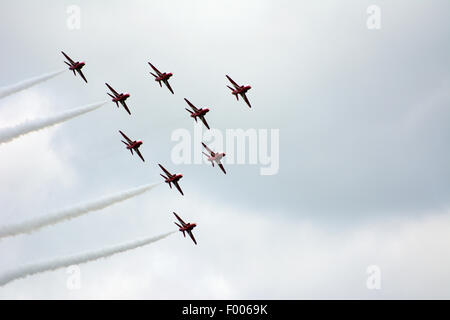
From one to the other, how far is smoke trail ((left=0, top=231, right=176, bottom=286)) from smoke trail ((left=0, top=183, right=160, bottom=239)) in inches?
218

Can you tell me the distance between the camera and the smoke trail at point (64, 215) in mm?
99500

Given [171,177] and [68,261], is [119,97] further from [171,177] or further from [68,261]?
[68,261]

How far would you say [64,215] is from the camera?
4144 inches

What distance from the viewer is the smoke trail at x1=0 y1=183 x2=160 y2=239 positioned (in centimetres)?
9950

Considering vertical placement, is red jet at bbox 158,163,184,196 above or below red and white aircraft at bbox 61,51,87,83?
below

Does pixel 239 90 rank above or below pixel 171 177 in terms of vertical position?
above

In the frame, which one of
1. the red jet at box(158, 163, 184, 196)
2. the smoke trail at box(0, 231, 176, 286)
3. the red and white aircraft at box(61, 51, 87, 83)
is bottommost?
the smoke trail at box(0, 231, 176, 286)

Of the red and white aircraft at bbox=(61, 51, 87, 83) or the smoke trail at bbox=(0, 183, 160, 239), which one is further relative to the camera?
the red and white aircraft at bbox=(61, 51, 87, 83)

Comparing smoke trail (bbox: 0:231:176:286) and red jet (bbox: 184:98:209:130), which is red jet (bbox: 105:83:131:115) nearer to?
red jet (bbox: 184:98:209:130)

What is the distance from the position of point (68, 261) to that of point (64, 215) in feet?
21.5

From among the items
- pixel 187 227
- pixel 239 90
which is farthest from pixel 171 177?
pixel 239 90

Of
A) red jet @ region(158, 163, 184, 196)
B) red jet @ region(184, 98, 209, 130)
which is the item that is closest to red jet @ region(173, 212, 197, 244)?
red jet @ region(158, 163, 184, 196)

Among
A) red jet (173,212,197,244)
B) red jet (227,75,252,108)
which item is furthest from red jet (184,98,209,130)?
red jet (173,212,197,244)

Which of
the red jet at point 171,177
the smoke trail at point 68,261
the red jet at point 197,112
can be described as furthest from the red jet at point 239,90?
the smoke trail at point 68,261
